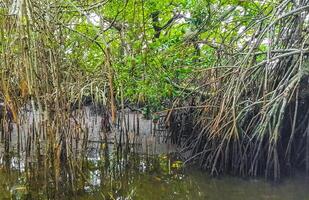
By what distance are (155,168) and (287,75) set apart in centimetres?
185

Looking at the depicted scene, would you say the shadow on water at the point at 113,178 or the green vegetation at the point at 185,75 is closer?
the green vegetation at the point at 185,75

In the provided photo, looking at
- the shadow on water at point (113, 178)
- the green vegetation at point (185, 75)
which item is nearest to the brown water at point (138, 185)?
the shadow on water at point (113, 178)

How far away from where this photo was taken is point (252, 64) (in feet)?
12.9

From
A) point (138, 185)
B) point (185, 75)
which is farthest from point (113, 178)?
point (185, 75)

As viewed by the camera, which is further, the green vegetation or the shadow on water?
the shadow on water

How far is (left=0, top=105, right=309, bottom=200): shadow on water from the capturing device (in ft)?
11.6

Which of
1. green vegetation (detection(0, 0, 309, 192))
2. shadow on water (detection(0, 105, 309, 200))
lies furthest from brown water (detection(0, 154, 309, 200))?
green vegetation (detection(0, 0, 309, 192))

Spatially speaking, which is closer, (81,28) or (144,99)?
(81,28)

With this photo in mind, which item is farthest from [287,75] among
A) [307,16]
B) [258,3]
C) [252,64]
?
[258,3]

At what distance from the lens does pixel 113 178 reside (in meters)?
4.13

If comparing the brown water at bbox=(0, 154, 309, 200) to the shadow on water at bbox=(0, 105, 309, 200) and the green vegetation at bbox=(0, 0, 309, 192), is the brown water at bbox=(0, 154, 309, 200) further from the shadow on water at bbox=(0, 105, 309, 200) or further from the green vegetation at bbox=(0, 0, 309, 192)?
the green vegetation at bbox=(0, 0, 309, 192)

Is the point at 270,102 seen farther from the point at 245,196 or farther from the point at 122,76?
the point at 122,76

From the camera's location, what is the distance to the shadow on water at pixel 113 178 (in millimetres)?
3547

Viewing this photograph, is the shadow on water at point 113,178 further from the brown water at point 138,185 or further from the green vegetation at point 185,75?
the green vegetation at point 185,75
